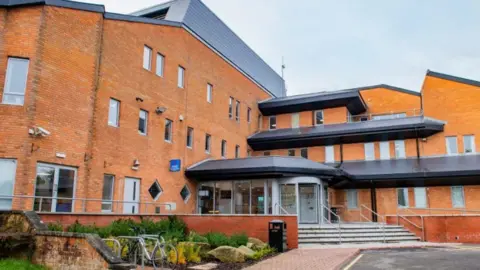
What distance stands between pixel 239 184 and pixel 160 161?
16.7 feet

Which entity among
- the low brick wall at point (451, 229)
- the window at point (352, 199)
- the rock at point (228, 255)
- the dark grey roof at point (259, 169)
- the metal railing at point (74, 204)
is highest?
the dark grey roof at point (259, 169)

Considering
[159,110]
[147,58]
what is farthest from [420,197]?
[147,58]

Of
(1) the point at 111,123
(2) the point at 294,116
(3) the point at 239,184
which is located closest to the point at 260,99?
(2) the point at 294,116

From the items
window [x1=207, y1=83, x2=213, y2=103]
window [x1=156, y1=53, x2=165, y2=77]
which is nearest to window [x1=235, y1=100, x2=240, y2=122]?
window [x1=207, y1=83, x2=213, y2=103]

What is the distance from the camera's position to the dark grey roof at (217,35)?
22.4m

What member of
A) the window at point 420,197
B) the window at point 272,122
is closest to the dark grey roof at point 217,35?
the window at point 272,122

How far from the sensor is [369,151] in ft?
89.8

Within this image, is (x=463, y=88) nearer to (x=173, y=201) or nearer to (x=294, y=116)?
(x=294, y=116)

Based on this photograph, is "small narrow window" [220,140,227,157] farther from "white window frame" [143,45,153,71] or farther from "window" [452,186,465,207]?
"window" [452,186,465,207]

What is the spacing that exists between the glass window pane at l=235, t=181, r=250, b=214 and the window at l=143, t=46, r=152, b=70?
7993 millimetres

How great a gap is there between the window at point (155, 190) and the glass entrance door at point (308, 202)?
23.9 feet

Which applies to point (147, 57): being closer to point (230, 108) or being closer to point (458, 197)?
point (230, 108)

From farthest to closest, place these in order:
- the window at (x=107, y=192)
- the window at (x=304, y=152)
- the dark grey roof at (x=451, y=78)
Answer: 1. the window at (x=304, y=152)
2. the dark grey roof at (x=451, y=78)
3. the window at (x=107, y=192)

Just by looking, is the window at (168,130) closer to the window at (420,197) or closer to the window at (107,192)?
the window at (107,192)
